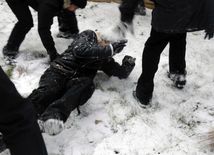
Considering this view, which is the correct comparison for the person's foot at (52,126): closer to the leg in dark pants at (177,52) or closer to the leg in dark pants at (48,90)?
the leg in dark pants at (48,90)

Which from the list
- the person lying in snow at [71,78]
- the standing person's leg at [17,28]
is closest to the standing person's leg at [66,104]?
the person lying in snow at [71,78]

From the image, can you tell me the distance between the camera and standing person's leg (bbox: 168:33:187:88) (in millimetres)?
2613

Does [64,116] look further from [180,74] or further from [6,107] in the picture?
[180,74]

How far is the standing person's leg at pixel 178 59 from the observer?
8.57ft

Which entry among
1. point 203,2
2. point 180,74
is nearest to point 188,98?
point 180,74

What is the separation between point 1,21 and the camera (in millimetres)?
4395

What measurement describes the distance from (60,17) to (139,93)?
241cm

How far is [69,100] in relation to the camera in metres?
2.12

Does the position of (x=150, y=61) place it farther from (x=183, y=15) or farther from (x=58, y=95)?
(x=58, y=95)

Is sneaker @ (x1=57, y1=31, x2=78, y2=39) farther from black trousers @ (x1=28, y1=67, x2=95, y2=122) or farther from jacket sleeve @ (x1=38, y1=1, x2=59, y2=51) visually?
black trousers @ (x1=28, y1=67, x2=95, y2=122)

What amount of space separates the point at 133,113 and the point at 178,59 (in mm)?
957

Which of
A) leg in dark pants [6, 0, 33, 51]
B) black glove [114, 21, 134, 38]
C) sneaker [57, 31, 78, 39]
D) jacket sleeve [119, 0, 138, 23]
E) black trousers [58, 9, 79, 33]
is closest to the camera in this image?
jacket sleeve [119, 0, 138, 23]

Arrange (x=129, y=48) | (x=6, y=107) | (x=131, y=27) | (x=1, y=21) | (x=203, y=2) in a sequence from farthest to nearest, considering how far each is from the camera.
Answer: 1. (x=1, y=21)
2. (x=129, y=48)
3. (x=131, y=27)
4. (x=203, y=2)
5. (x=6, y=107)

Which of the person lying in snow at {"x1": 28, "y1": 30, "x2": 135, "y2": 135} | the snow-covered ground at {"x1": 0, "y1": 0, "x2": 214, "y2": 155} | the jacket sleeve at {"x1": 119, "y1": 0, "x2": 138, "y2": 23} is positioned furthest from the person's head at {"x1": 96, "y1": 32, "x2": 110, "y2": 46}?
Result: the jacket sleeve at {"x1": 119, "y1": 0, "x2": 138, "y2": 23}
